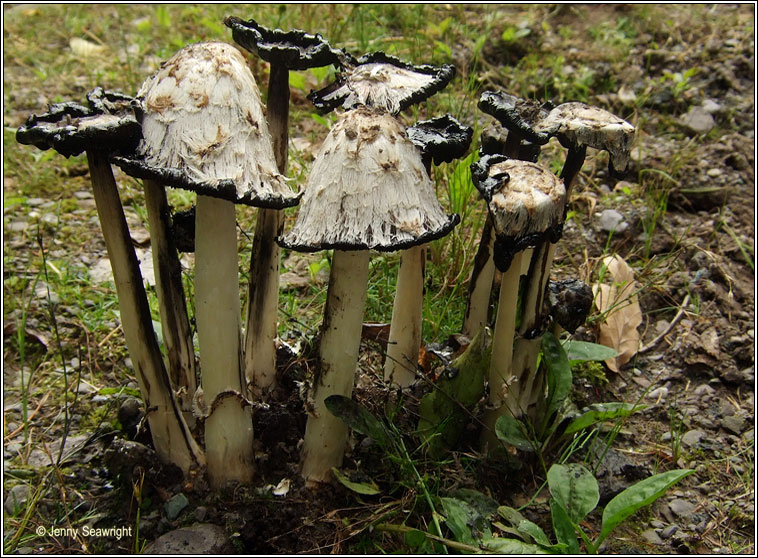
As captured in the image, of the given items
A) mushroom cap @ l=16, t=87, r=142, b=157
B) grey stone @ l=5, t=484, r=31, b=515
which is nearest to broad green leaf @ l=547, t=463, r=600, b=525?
mushroom cap @ l=16, t=87, r=142, b=157

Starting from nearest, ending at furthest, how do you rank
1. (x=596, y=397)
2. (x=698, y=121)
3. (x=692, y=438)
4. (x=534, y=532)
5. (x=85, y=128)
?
(x=85, y=128), (x=534, y=532), (x=692, y=438), (x=596, y=397), (x=698, y=121)

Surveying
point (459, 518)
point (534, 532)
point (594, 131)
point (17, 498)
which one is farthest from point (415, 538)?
point (17, 498)

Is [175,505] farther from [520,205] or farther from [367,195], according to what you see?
[520,205]

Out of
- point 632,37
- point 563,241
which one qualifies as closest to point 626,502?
point 563,241

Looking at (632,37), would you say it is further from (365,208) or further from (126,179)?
(365,208)

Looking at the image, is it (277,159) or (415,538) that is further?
(277,159)

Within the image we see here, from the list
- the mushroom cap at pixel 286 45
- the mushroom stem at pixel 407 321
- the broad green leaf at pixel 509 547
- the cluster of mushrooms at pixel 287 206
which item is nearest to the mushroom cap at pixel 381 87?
the cluster of mushrooms at pixel 287 206

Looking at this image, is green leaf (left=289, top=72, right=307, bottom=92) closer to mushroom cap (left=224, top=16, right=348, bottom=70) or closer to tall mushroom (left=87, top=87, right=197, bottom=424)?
mushroom cap (left=224, top=16, right=348, bottom=70)
